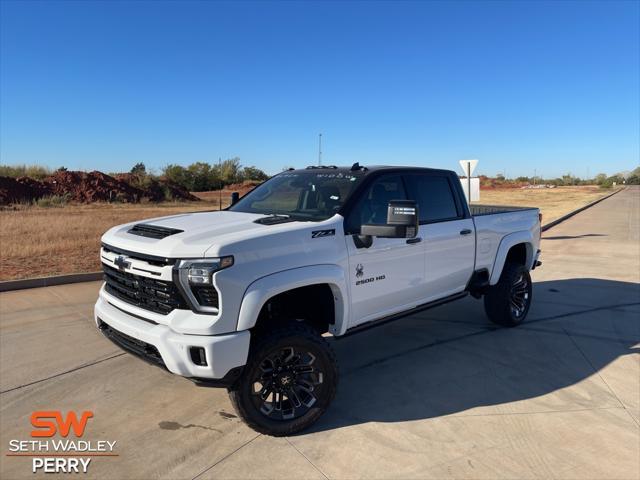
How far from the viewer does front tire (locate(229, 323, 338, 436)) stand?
125 inches

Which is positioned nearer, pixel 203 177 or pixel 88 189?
pixel 88 189

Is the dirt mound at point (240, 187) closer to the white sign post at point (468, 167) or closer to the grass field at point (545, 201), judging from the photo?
the grass field at point (545, 201)

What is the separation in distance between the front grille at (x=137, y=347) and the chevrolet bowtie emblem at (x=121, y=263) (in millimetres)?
480

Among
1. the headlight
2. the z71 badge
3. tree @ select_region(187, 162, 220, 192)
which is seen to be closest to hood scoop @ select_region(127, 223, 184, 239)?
the headlight

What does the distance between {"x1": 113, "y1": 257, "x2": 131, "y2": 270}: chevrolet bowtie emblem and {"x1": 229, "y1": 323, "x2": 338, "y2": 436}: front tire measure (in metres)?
1.10

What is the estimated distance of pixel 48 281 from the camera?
7.64 m

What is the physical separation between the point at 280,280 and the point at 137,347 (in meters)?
1.14

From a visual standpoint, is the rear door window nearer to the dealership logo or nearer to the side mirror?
the side mirror

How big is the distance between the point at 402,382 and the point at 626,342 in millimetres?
2910

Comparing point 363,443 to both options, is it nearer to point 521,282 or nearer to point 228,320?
point 228,320

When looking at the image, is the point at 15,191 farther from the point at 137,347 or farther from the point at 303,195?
the point at 137,347

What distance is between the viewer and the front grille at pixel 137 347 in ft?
10.3

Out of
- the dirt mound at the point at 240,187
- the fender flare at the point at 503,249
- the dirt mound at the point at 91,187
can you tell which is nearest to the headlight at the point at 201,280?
the fender flare at the point at 503,249

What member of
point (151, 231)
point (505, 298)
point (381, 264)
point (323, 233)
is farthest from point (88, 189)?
point (323, 233)
